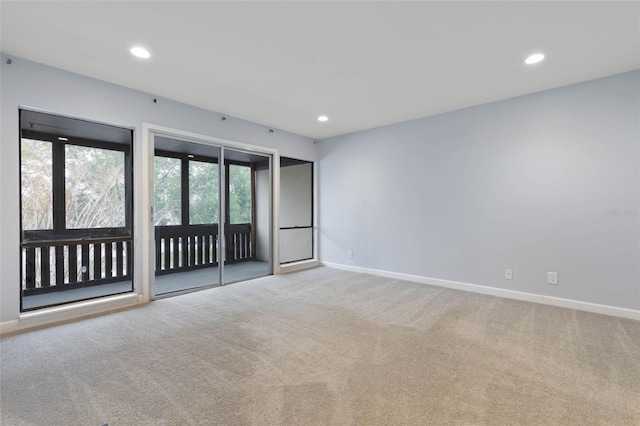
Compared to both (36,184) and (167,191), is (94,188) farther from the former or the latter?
(167,191)

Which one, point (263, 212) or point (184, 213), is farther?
point (263, 212)

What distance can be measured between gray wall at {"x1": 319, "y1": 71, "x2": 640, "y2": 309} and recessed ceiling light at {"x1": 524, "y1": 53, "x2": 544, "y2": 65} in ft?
2.97

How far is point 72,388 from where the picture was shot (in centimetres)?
181

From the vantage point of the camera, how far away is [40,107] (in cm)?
283

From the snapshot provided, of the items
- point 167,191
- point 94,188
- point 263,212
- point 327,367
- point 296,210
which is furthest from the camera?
point 296,210

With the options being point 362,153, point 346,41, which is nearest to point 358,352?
point 346,41

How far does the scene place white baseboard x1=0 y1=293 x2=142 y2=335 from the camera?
2682mm

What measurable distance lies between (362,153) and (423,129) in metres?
1.16

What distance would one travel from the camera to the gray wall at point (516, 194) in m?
3.03

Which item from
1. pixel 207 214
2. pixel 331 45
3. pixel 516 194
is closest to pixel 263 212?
pixel 207 214

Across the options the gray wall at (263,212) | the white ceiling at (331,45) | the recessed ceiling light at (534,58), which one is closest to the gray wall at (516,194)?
the white ceiling at (331,45)

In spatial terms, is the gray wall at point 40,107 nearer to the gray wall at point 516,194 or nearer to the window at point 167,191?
the window at point 167,191

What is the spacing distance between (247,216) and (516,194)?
13.3 ft

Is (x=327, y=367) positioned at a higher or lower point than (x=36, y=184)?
lower
